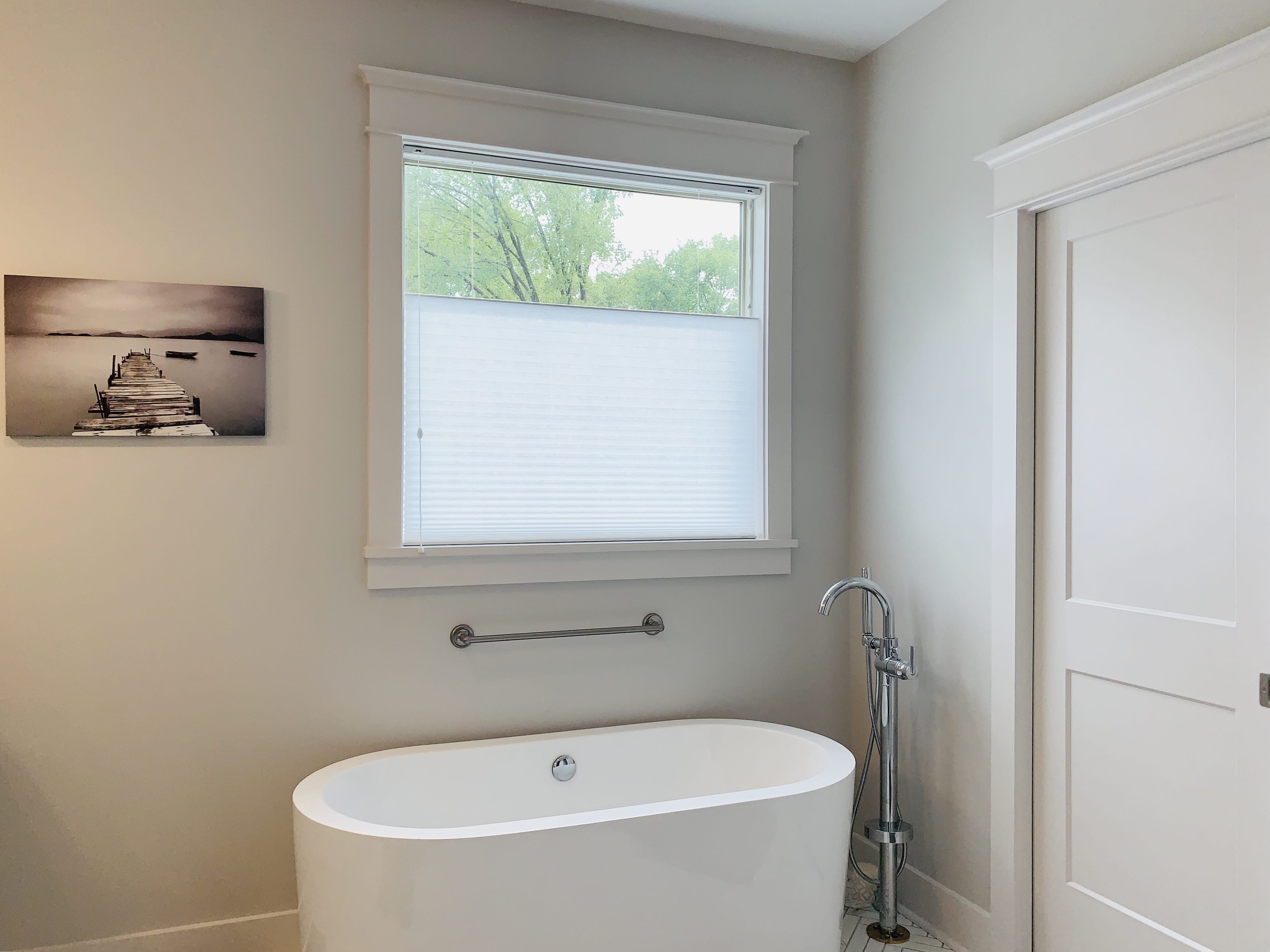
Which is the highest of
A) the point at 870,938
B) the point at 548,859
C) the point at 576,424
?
the point at 576,424

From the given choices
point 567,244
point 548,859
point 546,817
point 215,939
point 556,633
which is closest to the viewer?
point 548,859

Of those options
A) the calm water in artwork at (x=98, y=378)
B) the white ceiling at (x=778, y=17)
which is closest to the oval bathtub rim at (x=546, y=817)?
the calm water in artwork at (x=98, y=378)

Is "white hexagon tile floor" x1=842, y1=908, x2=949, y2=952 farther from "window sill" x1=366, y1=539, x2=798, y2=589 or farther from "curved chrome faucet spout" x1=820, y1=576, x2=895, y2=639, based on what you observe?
→ "window sill" x1=366, y1=539, x2=798, y2=589

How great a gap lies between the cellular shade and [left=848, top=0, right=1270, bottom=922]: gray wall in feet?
1.40

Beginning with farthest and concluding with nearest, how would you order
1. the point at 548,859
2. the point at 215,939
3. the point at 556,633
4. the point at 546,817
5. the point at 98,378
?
the point at 556,633, the point at 546,817, the point at 215,939, the point at 98,378, the point at 548,859

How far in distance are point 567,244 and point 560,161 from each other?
0.24 metres

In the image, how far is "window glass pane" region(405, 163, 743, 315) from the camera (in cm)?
256

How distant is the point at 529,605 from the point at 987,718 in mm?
1324

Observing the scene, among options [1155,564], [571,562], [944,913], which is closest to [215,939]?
[571,562]

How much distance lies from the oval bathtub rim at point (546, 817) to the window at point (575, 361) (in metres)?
0.58

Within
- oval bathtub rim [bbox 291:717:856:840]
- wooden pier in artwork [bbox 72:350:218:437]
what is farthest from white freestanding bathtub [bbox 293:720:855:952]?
wooden pier in artwork [bbox 72:350:218:437]

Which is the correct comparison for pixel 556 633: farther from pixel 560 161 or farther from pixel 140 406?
pixel 560 161

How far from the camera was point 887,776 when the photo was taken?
252 centimetres

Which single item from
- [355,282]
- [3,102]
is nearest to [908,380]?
[355,282]
